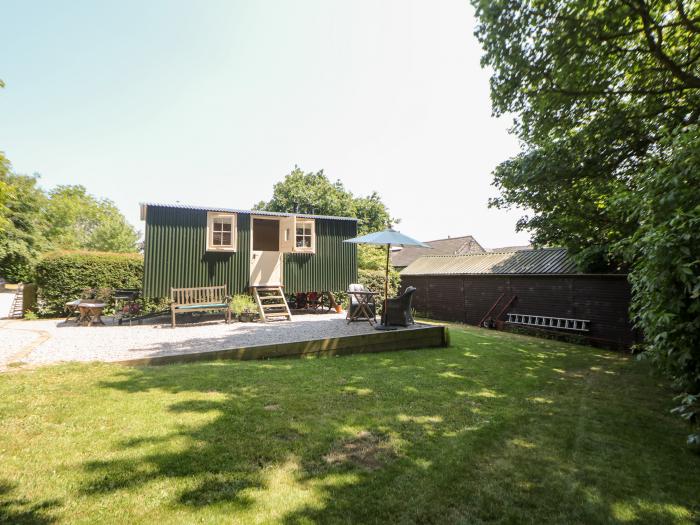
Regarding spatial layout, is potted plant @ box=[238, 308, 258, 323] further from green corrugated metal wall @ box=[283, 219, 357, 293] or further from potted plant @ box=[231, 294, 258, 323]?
green corrugated metal wall @ box=[283, 219, 357, 293]

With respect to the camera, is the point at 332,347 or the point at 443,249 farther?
the point at 443,249

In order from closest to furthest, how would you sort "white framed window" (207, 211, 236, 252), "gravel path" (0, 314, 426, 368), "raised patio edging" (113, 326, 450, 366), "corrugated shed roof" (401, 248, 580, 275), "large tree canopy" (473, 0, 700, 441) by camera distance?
"large tree canopy" (473, 0, 700, 441), "raised patio edging" (113, 326, 450, 366), "gravel path" (0, 314, 426, 368), "white framed window" (207, 211, 236, 252), "corrugated shed roof" (401, 248, 580, 275)

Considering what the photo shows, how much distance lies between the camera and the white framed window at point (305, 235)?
37.9 feet

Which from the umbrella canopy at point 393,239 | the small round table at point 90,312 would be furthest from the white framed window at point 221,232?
the umbrella canopy at point 393,239

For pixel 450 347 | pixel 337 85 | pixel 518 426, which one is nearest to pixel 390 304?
pixel 450 347

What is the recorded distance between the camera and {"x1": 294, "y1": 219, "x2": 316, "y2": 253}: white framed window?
11562 mm

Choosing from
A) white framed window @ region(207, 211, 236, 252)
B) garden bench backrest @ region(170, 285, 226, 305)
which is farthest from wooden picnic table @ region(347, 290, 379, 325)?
white framed window @ region(207, 211, 236, 252)

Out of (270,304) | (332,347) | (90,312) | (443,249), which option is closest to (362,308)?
(332,347)

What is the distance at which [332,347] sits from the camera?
6113mm

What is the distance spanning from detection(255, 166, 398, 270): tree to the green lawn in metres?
22.4

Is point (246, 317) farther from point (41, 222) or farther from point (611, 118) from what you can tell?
point (41, 222)

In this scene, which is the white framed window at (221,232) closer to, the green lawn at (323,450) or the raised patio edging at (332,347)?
the raised patio edging at (332,347)

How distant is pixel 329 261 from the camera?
12312mm

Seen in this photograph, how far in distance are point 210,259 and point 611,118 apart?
1138 centimetres
